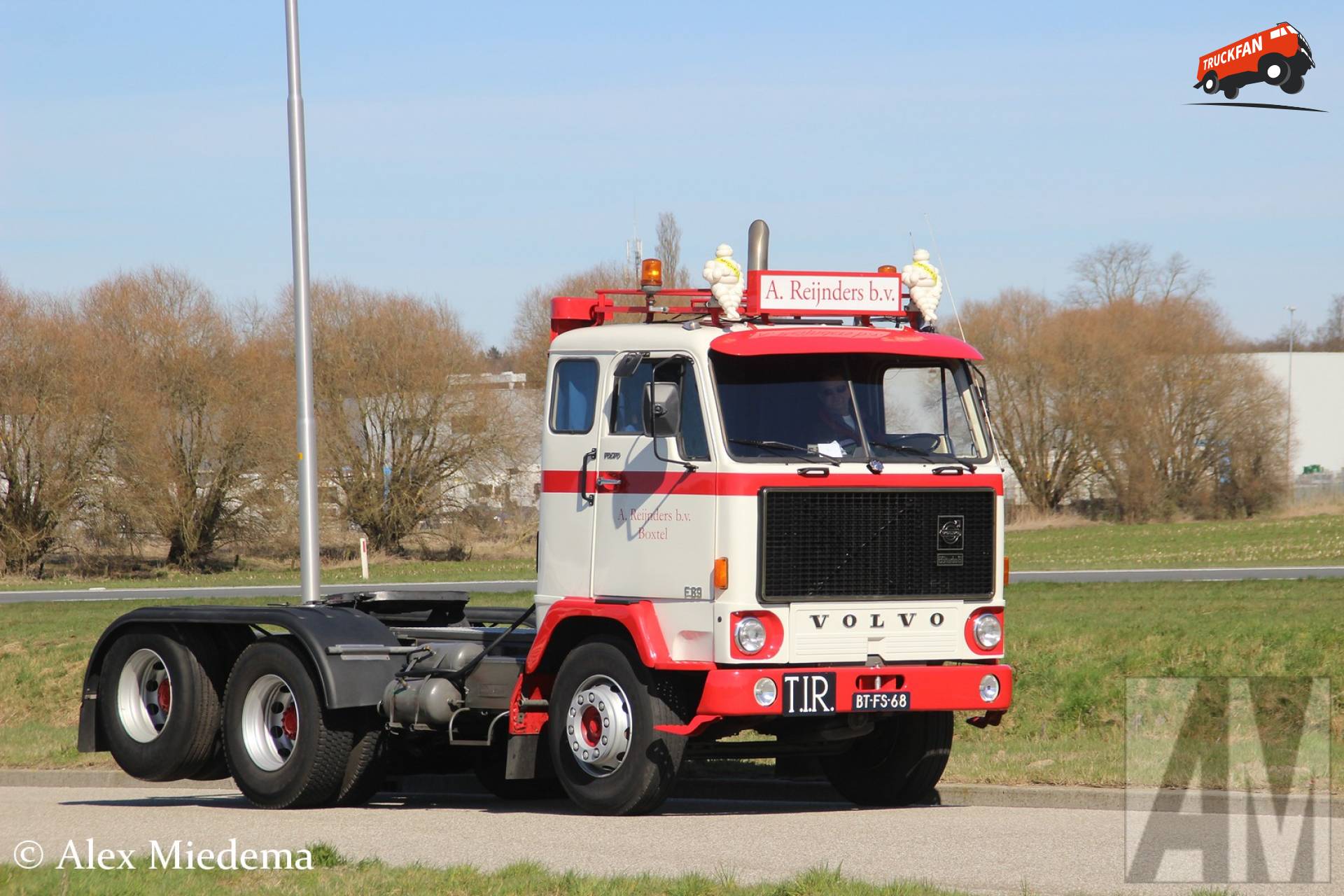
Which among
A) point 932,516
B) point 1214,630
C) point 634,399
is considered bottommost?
point 1214,630

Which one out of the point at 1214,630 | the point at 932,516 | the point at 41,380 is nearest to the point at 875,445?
the point at 932,516

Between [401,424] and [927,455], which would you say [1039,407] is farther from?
[927,455]

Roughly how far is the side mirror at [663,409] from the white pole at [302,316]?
7.80 meters

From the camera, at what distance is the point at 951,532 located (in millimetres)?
10062

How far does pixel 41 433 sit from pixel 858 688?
42428 millimetres

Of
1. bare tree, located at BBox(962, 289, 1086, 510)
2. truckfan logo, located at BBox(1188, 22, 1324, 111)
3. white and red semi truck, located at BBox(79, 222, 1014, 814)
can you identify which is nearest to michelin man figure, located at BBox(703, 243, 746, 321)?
white and red semi truck, located at BBox(79, 222, 1014, 814)

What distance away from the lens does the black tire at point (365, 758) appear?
Result: 36.4 ft

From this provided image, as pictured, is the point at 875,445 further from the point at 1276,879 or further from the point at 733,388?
the point at 1276,879

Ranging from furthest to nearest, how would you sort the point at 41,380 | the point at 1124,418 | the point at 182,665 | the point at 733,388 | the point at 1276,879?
the point at 1124,418, the point at 41,380, the point at 182,665, the point at 733,388, the point at 1276,879

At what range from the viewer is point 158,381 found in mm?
49500

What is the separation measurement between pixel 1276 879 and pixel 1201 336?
6040 cm

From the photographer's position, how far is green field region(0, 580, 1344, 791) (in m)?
12.3

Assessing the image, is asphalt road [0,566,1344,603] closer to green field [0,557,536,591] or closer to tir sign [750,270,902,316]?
green field [0,557,536,591]

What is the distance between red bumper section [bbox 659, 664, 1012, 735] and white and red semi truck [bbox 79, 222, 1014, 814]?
0.01 meters
